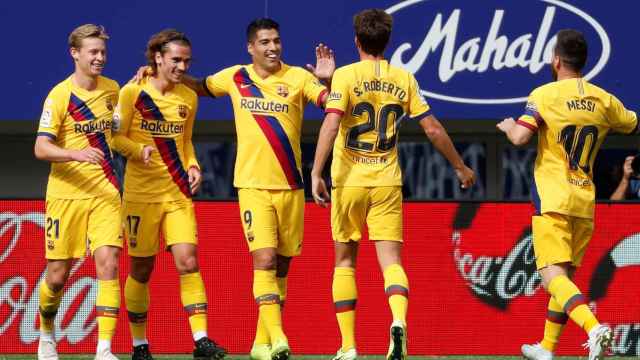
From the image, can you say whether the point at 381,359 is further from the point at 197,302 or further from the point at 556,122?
the point at 556,122

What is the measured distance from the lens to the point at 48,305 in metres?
9.58

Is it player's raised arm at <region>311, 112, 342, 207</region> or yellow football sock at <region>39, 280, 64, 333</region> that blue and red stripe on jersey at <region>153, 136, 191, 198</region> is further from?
player's raised arm at <region>311, 112, 342, 207</region>

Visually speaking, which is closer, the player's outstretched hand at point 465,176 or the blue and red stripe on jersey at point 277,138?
the player's outstretched hand at point 465,176

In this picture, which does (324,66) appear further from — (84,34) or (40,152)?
(40,152)

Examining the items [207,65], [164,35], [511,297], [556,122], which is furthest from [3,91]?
[556,122]

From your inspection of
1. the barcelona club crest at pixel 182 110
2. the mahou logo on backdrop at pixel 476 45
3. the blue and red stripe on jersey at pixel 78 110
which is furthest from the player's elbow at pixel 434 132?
the mahou logo on backdrop at pixel 476 45

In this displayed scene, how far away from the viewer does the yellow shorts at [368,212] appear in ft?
29.8

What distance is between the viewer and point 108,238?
30.3 ft

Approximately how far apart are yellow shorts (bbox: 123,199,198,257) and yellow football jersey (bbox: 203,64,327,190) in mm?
487

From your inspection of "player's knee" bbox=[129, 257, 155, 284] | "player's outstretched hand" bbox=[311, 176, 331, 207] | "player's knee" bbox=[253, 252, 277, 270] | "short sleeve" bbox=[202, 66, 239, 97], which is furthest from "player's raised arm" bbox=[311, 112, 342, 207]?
"player's knee" bbox=[129, 257, 155, 284]

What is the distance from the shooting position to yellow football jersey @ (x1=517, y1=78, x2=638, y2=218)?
353 inches

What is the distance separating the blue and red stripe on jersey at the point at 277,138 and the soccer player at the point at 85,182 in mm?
884

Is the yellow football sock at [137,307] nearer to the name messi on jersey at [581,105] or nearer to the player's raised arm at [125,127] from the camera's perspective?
the player's raised arm at [125,127]

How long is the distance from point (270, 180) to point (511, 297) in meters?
2.59
